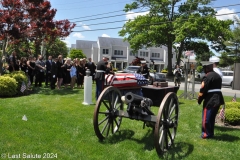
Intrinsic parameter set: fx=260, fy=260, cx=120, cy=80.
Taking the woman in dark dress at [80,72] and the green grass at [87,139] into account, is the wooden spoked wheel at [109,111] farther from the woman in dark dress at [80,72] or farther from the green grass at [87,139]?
the woman in dark dress at [80,72]

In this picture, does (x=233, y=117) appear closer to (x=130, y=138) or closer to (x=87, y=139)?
(x=130, y=138)

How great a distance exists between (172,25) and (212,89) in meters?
26.2

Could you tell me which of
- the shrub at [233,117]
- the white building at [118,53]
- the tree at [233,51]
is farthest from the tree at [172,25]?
the white building at [118,53]

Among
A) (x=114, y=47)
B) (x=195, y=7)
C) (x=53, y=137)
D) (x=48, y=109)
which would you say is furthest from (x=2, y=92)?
(x=114, y=47)

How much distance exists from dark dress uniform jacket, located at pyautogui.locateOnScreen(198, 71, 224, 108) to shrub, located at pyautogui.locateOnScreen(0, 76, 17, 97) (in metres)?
8.16

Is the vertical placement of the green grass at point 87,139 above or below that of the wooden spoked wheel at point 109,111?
below

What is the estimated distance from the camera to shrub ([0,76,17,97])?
10773 millimetres

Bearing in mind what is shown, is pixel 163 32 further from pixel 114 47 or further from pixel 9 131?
pixel 114 47

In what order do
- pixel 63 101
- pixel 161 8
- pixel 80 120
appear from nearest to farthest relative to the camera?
pixel 80 120
pixel 63 101
pixel 161 8

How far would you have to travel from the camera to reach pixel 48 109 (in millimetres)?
8555

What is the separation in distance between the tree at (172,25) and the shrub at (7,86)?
66.6 ft

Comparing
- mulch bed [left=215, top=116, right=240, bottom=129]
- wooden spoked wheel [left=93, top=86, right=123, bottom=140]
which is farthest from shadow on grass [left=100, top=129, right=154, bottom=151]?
mulch bed [left=215, top=116, right=240, bottom=129]

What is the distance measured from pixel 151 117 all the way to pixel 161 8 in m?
29.7

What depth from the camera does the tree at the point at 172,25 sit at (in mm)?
28109
